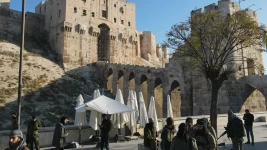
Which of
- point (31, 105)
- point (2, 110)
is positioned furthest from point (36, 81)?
point (2, 110)

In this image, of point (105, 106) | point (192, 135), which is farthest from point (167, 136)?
point (105, 106)

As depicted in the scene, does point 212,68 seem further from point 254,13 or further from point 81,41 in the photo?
point 81,41

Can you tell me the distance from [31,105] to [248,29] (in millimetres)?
24411

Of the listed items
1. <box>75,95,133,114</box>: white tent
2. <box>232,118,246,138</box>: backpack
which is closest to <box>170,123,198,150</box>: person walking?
<box>232,118,246,138</box>: backpack

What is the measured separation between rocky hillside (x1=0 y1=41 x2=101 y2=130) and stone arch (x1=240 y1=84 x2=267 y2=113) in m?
18.4

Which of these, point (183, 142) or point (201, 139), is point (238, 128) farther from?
point (183, 142)

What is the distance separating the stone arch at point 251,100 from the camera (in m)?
23.3

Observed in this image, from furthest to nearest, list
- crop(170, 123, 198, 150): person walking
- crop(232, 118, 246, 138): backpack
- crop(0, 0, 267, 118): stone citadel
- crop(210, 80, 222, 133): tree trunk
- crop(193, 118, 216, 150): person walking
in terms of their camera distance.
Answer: crop(0, 0, 267, 118): stone citadel, crop(210, 80, 222, 133): tree trunk, crop(232, 118, 246, 138): backpack, crop(193, 118, 216, 150): person walking, crop(170, 123, 198, 150): person walking

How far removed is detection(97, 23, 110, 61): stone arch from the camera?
48.0 metres

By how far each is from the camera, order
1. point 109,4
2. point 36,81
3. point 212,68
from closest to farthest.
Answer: point 212,68, point 36,81, point 109,4

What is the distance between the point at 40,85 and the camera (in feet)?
109

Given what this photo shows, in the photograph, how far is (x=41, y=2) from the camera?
53.7m

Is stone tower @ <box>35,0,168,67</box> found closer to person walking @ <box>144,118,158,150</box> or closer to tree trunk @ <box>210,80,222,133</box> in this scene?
tree trunk @ <box>210,80,222,133</box>

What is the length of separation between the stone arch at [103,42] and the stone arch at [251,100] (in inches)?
1167
